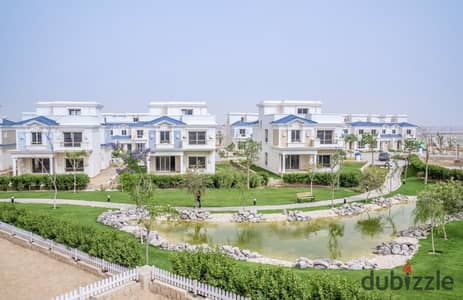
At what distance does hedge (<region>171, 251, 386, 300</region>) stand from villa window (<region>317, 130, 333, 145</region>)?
32.1 metres

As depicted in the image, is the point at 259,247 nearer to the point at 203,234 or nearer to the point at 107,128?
the point at 203,234

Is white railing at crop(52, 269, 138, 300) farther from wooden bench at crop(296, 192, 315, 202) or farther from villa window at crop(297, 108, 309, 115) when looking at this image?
villa window at crop(297, 108, 309, 115)

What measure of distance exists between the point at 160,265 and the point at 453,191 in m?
14.4

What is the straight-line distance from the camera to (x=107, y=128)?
4478 centimetres

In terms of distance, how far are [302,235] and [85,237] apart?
36.0 feet

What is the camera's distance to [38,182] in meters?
30.0

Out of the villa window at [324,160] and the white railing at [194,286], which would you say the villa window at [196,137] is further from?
the white railing at [194,286]

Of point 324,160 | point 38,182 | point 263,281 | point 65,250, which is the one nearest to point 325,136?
point 324,160

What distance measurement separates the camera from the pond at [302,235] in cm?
1630

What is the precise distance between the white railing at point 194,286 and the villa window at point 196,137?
1067 inches

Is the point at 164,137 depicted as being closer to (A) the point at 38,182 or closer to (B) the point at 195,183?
(A) the point at 38,182

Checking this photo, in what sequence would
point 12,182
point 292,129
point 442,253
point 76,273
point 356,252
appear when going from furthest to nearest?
point 292,129, point 12,182, point 356,252, point 442,253, point 76,273

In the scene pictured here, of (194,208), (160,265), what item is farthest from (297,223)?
(160,265)

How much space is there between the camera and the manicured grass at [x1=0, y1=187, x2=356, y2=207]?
25.6 m
